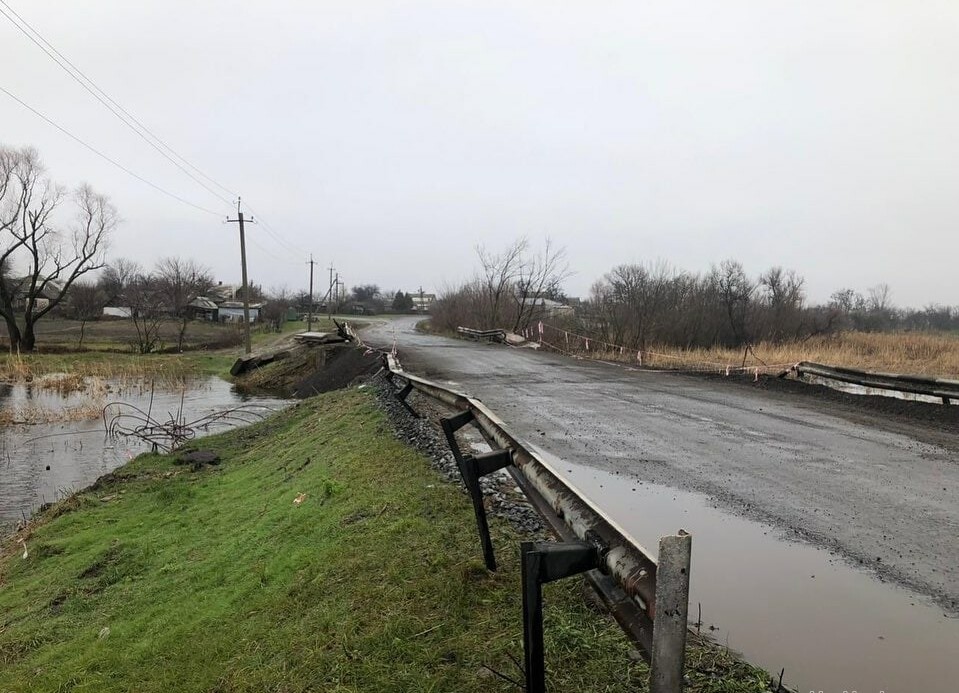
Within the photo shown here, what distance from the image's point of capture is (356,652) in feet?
11.4

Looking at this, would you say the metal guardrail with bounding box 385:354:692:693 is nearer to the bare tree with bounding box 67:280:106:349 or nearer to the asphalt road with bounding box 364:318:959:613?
the asphalt road with bounding box 364:318:959:613

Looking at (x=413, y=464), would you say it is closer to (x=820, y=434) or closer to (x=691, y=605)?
(x=691, y=605)

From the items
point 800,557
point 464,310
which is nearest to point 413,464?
point 800,557

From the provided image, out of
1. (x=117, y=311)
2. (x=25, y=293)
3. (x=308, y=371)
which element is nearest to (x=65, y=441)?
(x=308, y=371)

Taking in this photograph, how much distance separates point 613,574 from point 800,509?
4.02m

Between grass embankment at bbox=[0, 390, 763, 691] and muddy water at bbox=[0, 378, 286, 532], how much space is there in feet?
9.56

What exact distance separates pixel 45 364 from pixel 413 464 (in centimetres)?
3791

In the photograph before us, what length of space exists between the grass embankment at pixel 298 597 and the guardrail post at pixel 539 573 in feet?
1.32

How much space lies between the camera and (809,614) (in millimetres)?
3678

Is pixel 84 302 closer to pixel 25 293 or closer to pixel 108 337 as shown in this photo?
pixel 25 293

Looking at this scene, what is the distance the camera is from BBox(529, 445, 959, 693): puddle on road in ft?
10.0

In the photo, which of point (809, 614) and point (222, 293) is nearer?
point (809, 614)

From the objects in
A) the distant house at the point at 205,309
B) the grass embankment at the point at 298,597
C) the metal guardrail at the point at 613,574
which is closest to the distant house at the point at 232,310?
the distant house at the point at 205,309

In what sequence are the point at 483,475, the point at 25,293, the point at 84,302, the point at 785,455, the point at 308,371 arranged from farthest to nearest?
the point at 84,302 < the point at 25,293 < the point at 308,371 < the point at 785,455 < the point at 483,475
